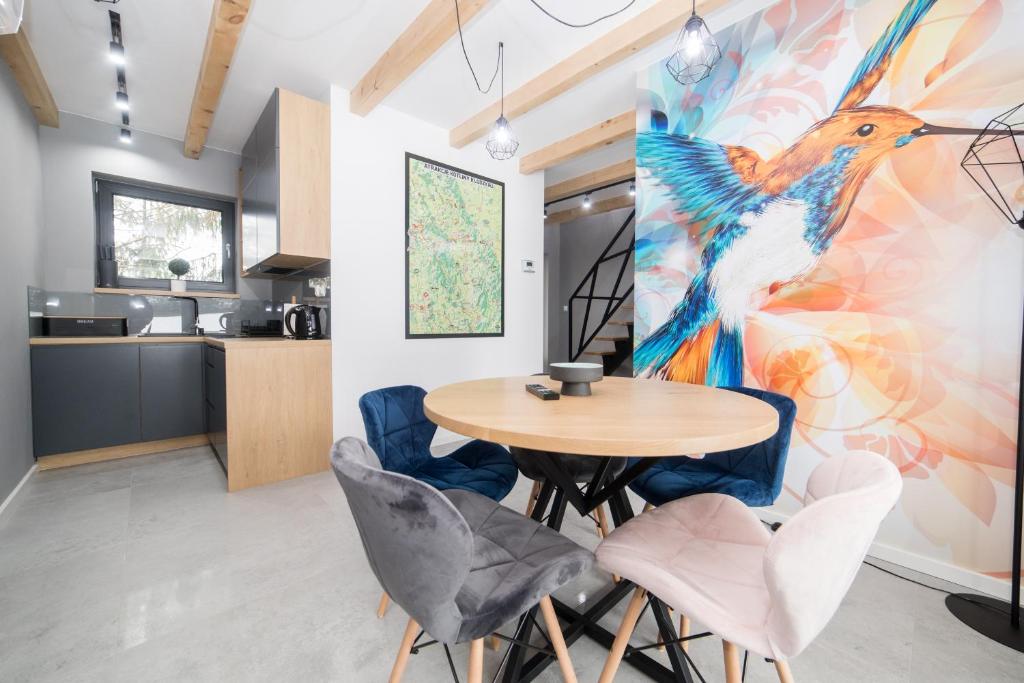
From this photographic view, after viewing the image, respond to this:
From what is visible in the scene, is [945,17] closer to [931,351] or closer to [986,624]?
[931,351]

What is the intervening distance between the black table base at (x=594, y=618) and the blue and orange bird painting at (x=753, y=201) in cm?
145

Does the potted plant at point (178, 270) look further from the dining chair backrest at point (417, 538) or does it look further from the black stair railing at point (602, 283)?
the black stair railing at point (602, 283)

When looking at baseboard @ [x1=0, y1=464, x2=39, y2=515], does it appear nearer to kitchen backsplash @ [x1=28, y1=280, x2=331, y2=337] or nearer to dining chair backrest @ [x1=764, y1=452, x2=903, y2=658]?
kitchen backsplash @ [x1=28, y1=280, x2=331, y2=337]

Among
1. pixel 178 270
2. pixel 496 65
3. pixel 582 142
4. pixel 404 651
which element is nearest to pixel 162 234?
pixel 178 270

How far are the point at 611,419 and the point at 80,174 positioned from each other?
15.7 ft

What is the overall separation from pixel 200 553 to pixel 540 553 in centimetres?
186

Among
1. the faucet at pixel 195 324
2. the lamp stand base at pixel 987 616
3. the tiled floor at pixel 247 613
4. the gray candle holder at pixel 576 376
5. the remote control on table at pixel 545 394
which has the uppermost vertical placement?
the faucet at pixel 195 324

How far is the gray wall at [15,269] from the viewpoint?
2391mm

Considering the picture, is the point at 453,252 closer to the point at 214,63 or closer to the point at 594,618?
the point at 214,63

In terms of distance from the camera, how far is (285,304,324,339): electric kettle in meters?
3.06

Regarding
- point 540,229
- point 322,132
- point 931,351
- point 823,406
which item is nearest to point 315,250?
point 322,132

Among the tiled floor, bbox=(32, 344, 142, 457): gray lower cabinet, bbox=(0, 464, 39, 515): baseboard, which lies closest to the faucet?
bbox=(32, 344, 142, 457): gray lower cabinet

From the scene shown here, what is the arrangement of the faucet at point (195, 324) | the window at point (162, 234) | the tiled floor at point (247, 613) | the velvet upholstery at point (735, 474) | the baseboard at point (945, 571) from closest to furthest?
the tiled floor at point (247, 613) → the velvet upholstery at point (735, 474) → the baseboard at point (945, 571) → the window at point (162, 234) → the faucet at point (195, 324)

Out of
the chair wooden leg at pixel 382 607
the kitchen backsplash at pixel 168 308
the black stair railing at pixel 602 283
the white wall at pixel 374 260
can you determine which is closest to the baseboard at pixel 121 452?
the kitchen backsplash at pixel 168 308
